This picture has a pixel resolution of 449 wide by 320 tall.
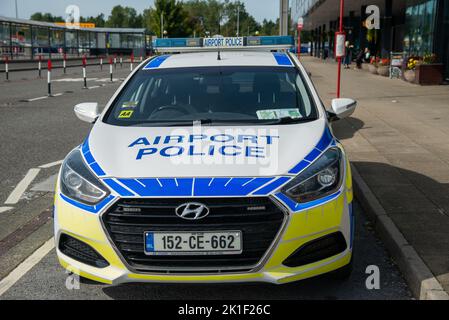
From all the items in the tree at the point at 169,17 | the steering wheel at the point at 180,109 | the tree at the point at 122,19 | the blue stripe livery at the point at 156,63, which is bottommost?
the steering wheel at the point at 180,109

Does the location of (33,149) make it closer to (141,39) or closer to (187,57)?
(187,57)

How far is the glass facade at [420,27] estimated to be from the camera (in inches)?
931

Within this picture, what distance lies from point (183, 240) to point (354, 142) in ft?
20.6

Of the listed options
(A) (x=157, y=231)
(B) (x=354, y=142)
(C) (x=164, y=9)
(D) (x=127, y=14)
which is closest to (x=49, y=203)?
(A) (x=157, y=231)

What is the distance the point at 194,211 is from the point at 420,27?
83.8 ft

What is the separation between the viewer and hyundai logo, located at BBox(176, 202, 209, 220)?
126 inches

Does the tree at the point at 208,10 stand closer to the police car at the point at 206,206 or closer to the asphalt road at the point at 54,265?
the asphalt road at the point at 54,265

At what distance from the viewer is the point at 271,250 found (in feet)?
10.7

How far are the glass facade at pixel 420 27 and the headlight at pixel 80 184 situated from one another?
21.4 meters

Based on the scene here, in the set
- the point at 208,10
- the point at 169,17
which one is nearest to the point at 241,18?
the point at 208,10

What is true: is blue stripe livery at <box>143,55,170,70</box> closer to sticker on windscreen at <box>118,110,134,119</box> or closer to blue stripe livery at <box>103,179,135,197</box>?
sticker on windscreen at <box>118,110,134,119</box>

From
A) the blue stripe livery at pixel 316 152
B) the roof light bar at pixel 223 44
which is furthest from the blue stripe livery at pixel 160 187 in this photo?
the roof light bar at pixel 223 44
